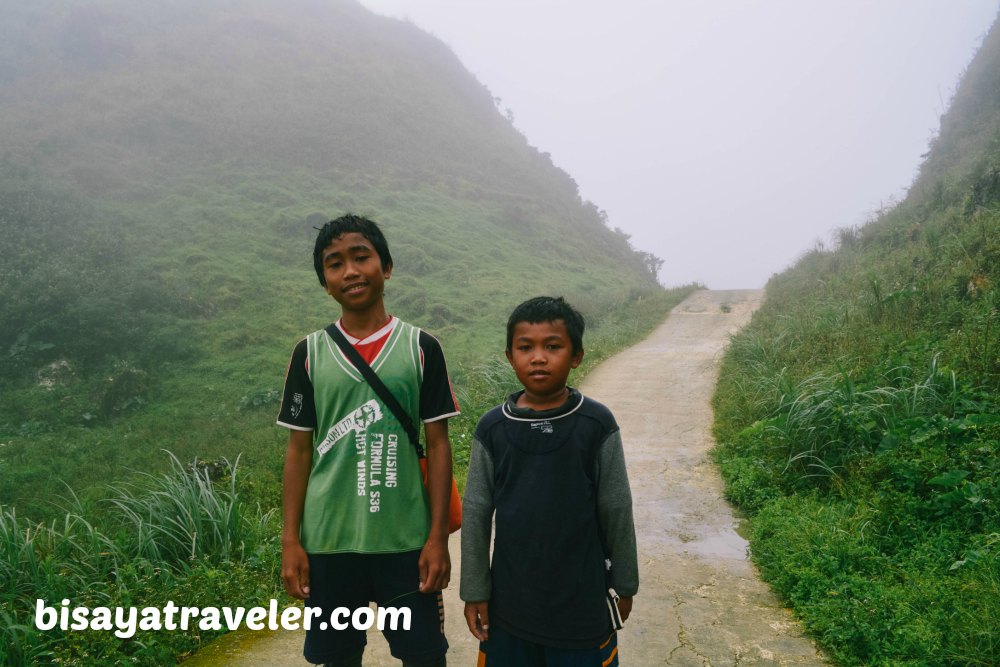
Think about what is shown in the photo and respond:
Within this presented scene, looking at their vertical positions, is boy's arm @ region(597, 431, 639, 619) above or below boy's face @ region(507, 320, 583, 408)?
below

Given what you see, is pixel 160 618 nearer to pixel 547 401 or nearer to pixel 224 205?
pixel 547 401

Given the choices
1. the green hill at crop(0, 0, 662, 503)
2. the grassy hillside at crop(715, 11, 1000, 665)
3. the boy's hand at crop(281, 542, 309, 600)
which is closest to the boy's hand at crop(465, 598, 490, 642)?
the boy's hand at crop(281, 542, 309, 600)

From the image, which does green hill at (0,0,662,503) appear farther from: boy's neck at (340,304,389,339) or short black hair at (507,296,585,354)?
short black hair at (507,296,585,354)

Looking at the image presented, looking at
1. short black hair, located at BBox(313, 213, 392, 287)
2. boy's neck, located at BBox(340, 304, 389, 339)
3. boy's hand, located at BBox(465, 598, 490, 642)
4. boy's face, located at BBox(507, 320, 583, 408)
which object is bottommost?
boy's hand, located at BBox(465, 598, 490, 642)

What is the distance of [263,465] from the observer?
7238 mm

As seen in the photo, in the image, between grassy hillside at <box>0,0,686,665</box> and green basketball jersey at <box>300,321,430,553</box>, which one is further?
grassy hillside at <box>0,0,686,665</box>

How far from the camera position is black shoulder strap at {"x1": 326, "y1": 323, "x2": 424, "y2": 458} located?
1708 millimetres

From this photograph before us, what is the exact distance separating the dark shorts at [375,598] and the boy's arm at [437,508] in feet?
0.21

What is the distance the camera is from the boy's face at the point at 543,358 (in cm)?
168

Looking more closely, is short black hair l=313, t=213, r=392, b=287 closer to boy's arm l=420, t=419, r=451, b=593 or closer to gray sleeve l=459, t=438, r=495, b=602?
boy's arm l=420, t=419, r=451, b=593

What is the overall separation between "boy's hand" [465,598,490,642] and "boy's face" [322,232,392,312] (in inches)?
37.0

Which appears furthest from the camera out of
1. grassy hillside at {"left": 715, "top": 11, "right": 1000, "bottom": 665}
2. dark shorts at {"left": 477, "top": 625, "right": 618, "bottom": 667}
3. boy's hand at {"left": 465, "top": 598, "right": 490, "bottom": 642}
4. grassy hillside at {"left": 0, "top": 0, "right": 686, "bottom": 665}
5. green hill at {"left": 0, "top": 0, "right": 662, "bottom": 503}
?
green hill at {"left": 0, "top": 0, "right": 662, "bottom": 503}

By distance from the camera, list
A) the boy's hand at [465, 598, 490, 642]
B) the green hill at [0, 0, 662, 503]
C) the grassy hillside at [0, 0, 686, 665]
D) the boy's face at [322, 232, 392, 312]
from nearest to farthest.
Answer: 1. the boy's hand at [465, 598, 490, 642]
2. the boy's face at [322, 232, 392, 312]
3. the grassy hillside at [0, 0, 686, 665]
4. the green hill at [0, 0, 662, 503]

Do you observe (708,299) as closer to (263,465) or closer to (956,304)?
(956,304)
